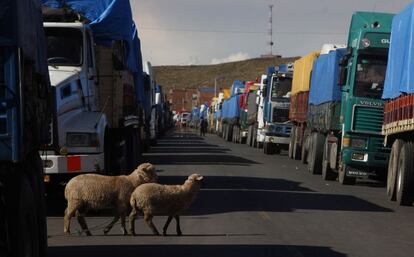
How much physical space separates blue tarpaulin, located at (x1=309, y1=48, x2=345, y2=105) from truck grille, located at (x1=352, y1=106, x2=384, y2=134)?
261cm

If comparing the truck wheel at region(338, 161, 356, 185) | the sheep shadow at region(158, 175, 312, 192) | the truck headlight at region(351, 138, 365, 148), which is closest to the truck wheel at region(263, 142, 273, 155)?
the sheep shadow at region(158, 175, 312, 192)

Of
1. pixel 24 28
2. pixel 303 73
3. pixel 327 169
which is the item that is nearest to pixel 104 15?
pixel 327 169

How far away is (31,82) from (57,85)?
6336 millimetres

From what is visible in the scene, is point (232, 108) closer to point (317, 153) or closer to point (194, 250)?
point (317, 153)

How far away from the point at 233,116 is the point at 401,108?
40.6m

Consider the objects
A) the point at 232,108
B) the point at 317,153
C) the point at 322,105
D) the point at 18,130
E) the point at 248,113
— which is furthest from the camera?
the point at 232,108

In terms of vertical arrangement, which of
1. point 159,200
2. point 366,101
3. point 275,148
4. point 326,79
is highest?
point 326,79

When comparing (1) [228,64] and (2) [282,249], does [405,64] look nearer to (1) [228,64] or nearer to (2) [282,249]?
(2) [282,249]

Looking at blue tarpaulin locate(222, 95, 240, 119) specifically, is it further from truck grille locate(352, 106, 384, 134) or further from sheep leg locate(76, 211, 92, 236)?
sheep leg locate(76, 211, 92, 236)

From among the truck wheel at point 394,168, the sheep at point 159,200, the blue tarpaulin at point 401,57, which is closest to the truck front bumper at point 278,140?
the blue tarpaulin at point 401,57

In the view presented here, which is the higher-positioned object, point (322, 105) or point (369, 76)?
point (369, 76)

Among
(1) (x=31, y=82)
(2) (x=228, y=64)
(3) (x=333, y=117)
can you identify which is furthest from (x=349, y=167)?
(2) (x=228, y=64)

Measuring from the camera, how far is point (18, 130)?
718 cm

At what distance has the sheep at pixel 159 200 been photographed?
38.2ft
